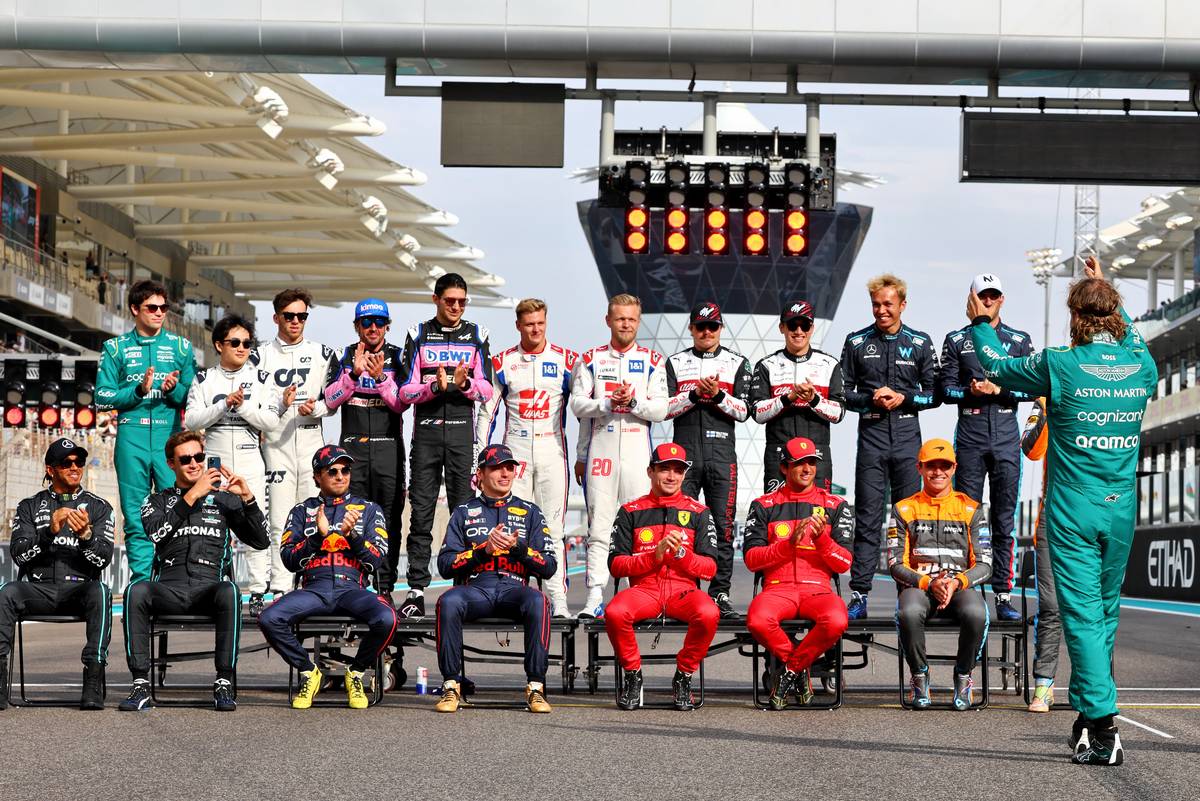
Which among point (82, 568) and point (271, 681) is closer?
point (82, 568)

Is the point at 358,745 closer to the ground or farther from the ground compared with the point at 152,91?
closer to the ground

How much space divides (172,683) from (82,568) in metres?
2.01

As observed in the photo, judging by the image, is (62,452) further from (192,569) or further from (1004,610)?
(1004,610)

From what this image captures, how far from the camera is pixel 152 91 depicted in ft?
118

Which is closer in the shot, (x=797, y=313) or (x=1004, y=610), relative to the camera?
(x=1004, y=610)

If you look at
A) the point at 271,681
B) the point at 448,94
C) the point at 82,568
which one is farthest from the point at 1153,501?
the point at 82,568

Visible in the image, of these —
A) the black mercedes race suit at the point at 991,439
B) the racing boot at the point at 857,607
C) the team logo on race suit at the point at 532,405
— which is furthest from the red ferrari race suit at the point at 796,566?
the team logo on race suit at the point at 532,405

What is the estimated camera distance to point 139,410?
11.5 metres

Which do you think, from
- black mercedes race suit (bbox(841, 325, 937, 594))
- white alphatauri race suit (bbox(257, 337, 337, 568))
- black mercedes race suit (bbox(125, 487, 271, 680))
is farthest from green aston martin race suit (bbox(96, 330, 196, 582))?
black mercedes race suit (bbox(841, 325, 937, 594))

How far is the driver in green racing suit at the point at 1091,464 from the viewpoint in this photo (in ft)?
24.1

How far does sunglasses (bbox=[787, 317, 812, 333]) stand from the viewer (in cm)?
1142

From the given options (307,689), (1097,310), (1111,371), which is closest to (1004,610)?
(1111,371)

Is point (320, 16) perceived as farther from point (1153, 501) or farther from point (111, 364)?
point (1153, 501)

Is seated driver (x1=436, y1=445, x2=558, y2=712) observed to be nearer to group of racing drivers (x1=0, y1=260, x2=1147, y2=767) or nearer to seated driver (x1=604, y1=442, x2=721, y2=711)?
seated driver (x1=604, y1=442, x2=721, y2=711)
